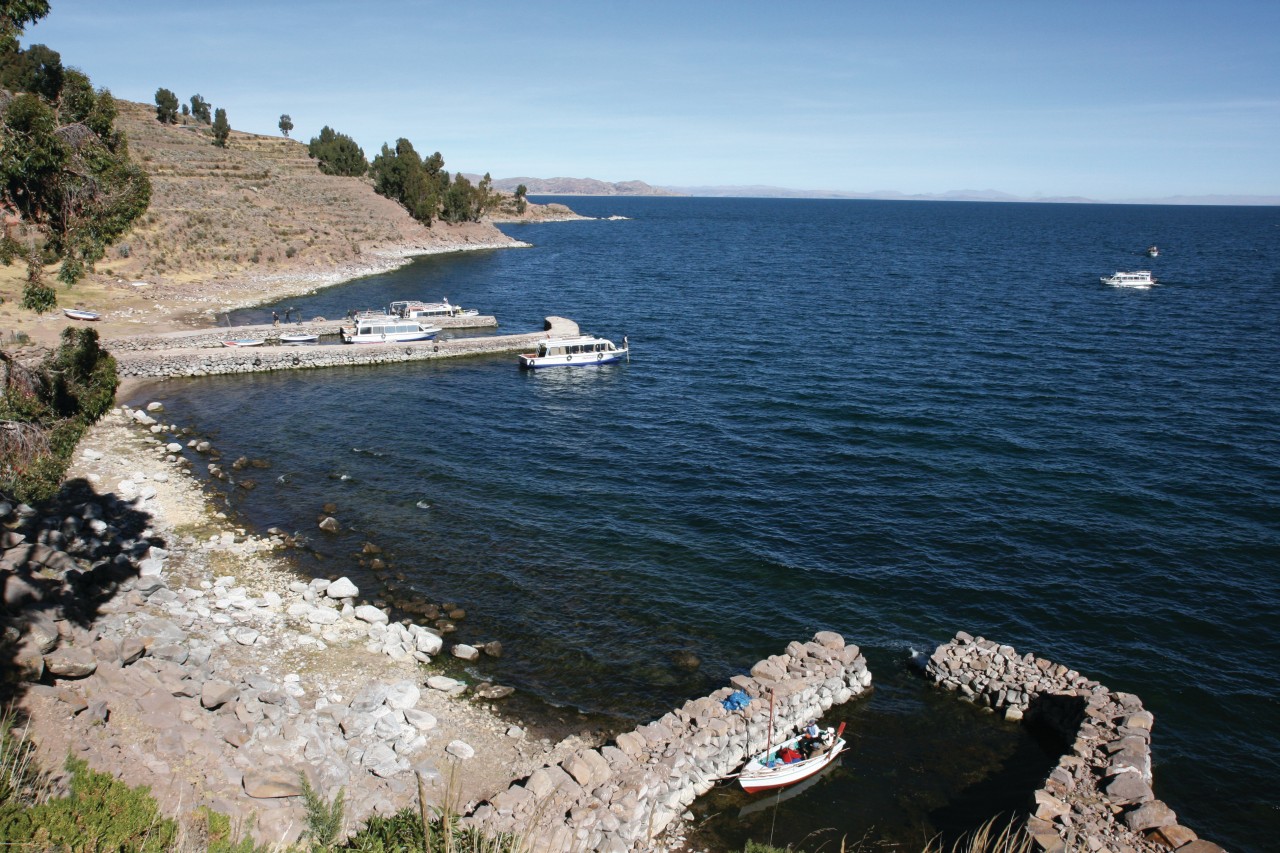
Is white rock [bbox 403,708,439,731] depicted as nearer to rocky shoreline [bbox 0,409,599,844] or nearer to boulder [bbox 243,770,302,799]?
rocky shoreline [bbox 0,409,599,844]

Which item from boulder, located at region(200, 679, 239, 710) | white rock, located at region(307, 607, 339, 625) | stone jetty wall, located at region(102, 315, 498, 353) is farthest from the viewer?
stone jetty wall, located at region(102, 315, 498, 353)

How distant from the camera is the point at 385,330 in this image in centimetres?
7006

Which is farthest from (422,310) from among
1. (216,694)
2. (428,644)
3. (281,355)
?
(216,694)

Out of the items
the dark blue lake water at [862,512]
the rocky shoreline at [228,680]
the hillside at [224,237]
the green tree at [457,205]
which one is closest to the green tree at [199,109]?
the hillside at [224,237]

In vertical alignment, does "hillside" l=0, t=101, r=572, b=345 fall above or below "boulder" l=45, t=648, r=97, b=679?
above

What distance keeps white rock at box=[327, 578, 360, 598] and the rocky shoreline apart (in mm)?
86

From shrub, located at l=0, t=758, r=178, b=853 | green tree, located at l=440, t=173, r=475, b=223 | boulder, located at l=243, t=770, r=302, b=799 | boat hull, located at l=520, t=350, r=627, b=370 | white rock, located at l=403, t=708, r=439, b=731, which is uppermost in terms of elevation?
green tree, located at l=440, t=173, r=475, b=223

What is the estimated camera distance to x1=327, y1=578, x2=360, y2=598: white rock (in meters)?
29.5

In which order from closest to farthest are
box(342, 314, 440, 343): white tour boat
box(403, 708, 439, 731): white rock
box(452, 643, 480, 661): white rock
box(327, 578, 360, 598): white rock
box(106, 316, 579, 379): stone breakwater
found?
1. box(403, 708, 439, 731): white rock
2. box(452, 643, 480, 661): white rock
3. box(327, 578, 360, 598): white rock
4. box(106, 316, 579, 379): stone breakwater
5. box(342, 314, 440, 343): white tour boat

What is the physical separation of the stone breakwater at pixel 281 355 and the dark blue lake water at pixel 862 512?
7.35ft

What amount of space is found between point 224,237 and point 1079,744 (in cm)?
10823

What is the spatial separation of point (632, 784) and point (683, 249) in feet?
513

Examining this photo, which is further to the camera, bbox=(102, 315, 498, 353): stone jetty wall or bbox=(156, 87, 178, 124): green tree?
bbox=(156, 87, 178, 124): green tree

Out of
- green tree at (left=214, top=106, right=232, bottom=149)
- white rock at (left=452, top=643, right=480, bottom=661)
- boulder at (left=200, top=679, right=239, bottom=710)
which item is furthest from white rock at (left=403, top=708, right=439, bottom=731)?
green tree at (left=214, top=106, right=232, bottom=149)
